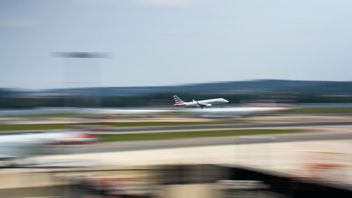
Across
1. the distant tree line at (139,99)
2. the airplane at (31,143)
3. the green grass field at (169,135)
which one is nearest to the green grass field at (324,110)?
the green grass field at (169,135)

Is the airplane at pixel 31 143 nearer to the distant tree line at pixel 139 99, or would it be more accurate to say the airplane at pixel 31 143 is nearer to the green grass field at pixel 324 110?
the distant tree line at pixel 139 99

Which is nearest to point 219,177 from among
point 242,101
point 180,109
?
point 242,101

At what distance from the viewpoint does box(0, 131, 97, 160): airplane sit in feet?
69.3

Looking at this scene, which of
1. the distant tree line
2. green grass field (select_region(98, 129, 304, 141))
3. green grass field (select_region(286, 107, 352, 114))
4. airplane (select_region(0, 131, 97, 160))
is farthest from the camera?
green grass field (select_region(286, 107, 352, 114))

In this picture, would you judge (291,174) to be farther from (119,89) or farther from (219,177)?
(119,89)

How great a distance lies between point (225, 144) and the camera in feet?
96.0

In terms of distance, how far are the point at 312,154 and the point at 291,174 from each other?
4.09ft

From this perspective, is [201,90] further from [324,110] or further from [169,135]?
[324,110]

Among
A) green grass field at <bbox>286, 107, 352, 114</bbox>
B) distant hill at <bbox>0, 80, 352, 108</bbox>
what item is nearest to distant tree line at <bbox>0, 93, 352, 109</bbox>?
distant hill at <bbox>0, 80, 352, 108</bbox>

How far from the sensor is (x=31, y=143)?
22.2m

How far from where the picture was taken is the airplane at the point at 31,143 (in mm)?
21130

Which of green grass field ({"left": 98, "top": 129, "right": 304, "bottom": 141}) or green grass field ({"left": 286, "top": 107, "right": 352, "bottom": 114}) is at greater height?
green grass field ({"left": 286, "top": 107, "right": 352, "bottom": 114})

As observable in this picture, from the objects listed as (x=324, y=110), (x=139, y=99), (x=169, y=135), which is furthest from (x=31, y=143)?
(x=324, y=110)

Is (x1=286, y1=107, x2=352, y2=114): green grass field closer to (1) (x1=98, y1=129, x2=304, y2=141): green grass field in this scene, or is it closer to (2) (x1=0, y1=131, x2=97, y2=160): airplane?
(1) (x1=98, y1=129, x2=304, y2=141): green grass field
